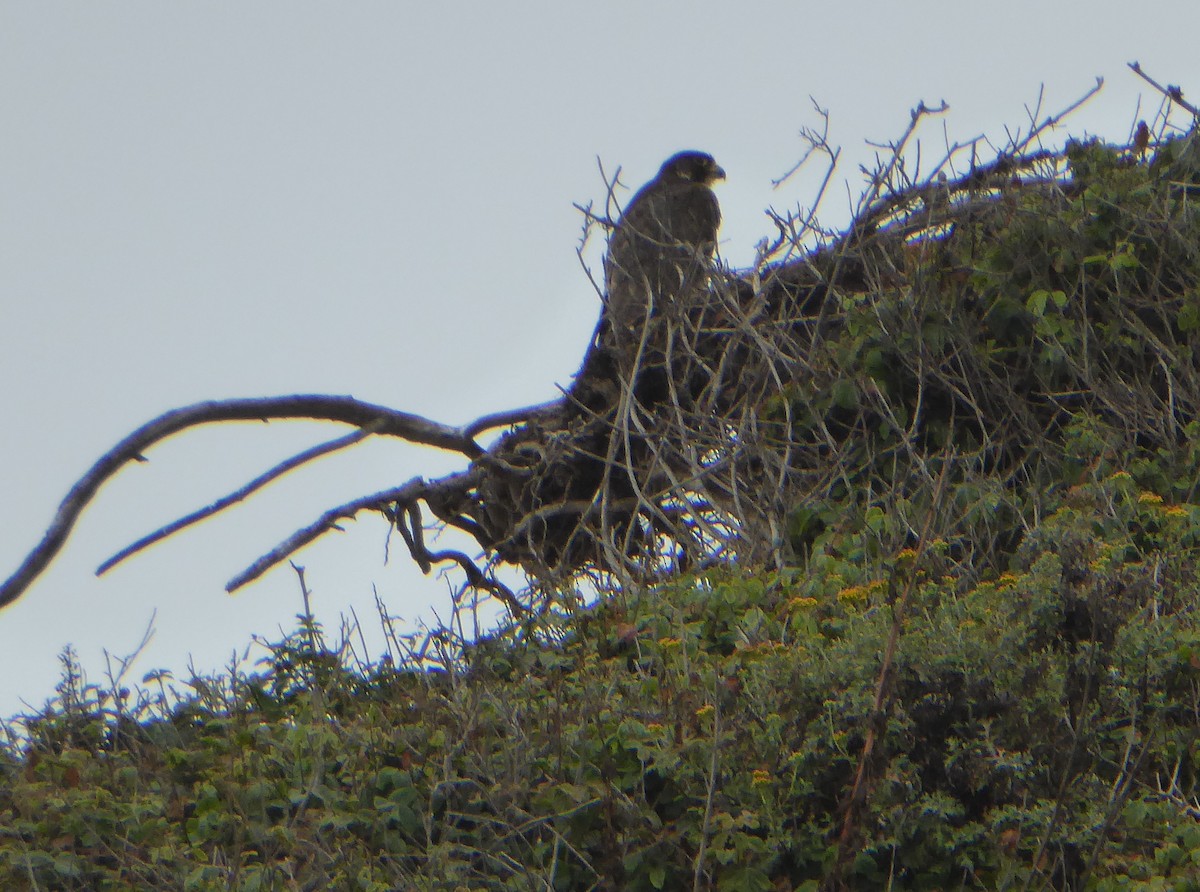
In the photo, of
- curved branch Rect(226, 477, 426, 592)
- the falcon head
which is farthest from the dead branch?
the falcon head

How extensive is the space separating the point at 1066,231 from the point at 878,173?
1.11 meters

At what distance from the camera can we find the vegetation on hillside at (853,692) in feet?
12.6

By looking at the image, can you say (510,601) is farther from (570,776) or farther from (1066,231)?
(1066,231)

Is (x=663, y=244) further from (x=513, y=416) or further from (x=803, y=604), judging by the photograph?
(x=803, y=604)

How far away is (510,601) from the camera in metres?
6.85

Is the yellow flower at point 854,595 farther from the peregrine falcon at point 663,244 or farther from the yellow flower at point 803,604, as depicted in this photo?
the peregrine falcon at point 663,244

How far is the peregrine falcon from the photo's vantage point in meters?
7.70

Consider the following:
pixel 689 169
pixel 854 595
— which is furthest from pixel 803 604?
pixel 689 169

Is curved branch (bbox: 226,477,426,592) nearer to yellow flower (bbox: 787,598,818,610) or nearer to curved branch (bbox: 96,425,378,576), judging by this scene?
curved branch (bbox: 96,425,378,576)

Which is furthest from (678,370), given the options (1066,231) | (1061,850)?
(1061,850)

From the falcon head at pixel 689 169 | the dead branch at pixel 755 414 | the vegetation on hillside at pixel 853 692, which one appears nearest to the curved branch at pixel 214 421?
the dead branch at pixel 755 414

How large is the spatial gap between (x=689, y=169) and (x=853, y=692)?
6471 millimetres

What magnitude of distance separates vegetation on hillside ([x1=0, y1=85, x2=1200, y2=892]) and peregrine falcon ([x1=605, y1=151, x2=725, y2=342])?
3.53 ft

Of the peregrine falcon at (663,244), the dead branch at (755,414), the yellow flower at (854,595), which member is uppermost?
the peregrine falcon at (663,244)
